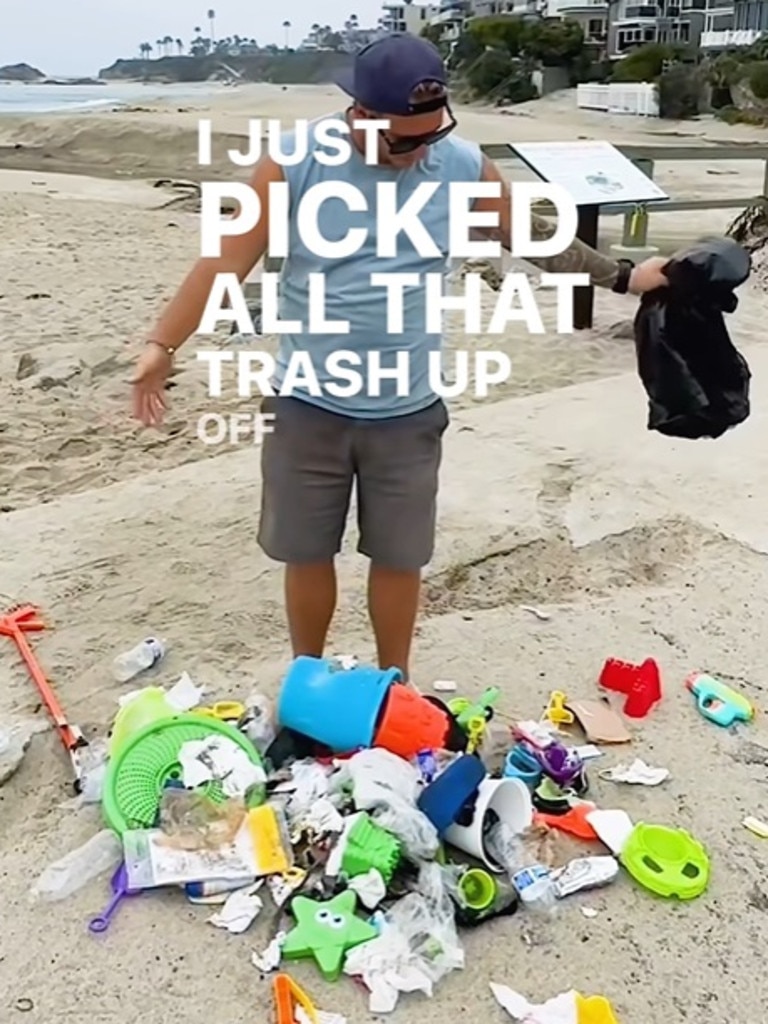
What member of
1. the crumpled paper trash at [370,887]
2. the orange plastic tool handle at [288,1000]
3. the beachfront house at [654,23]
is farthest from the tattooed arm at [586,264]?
the beachfront house at [654,23]

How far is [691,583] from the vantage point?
3.58 m

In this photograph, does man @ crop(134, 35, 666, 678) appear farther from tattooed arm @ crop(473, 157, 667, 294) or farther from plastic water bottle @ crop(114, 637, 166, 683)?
plastic water bottle @ crop(114, 637, 166, 683)

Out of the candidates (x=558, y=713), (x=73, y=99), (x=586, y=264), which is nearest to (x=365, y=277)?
(x=586, y=264)

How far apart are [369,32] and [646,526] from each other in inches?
79.5

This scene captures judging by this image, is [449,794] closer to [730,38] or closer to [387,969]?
[387,969]

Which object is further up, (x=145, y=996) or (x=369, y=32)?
(x=369, y=32)

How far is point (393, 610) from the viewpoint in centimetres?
275

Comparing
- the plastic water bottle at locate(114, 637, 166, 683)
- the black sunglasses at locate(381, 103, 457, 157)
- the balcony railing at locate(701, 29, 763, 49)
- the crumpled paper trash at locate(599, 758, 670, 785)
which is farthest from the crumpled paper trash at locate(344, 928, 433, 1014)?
the balcony railing at locate(701, 29, 763, 49)

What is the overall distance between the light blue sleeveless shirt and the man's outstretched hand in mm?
489

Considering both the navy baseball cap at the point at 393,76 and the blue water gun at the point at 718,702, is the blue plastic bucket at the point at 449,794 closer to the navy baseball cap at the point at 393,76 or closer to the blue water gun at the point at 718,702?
the blue water gun at the point at 718,702

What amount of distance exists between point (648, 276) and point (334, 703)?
125 centimetres

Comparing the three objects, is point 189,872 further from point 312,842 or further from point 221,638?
point 221,638

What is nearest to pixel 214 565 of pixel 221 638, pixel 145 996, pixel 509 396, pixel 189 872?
A: pixel 221 638

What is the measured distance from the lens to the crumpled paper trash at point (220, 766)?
236 centimetres
